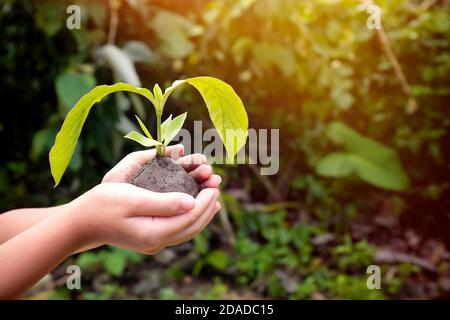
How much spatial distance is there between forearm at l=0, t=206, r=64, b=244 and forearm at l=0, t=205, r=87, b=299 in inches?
4.7

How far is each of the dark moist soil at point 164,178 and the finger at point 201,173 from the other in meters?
0.02

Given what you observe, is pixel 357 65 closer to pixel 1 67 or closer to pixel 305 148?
pixel 305 148

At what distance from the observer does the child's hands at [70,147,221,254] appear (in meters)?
0.57

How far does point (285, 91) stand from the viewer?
179 centimetres

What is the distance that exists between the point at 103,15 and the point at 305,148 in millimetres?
779

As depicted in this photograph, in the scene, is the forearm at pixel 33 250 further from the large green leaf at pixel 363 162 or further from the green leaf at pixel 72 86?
the large green leaf at pixel 363 162

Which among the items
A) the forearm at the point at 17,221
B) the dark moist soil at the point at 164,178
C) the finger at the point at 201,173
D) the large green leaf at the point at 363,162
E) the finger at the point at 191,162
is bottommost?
the forearm at the point at 17,221

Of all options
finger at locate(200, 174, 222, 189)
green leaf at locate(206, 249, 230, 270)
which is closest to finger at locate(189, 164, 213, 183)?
finger at locate(200, 174, 222, 189)

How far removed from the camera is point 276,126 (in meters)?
1.79

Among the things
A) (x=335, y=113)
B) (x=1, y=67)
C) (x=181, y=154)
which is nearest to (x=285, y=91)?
(x=335, y=113)

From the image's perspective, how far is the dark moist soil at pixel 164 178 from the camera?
61 centimetres

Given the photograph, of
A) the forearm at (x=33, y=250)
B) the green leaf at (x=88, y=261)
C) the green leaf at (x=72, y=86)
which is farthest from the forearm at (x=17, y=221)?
the green leaf at (x=88, y=261)

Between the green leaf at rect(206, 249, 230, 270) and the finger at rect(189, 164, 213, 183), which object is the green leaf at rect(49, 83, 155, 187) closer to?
the finger at rect(189, 164, 213, 183)
